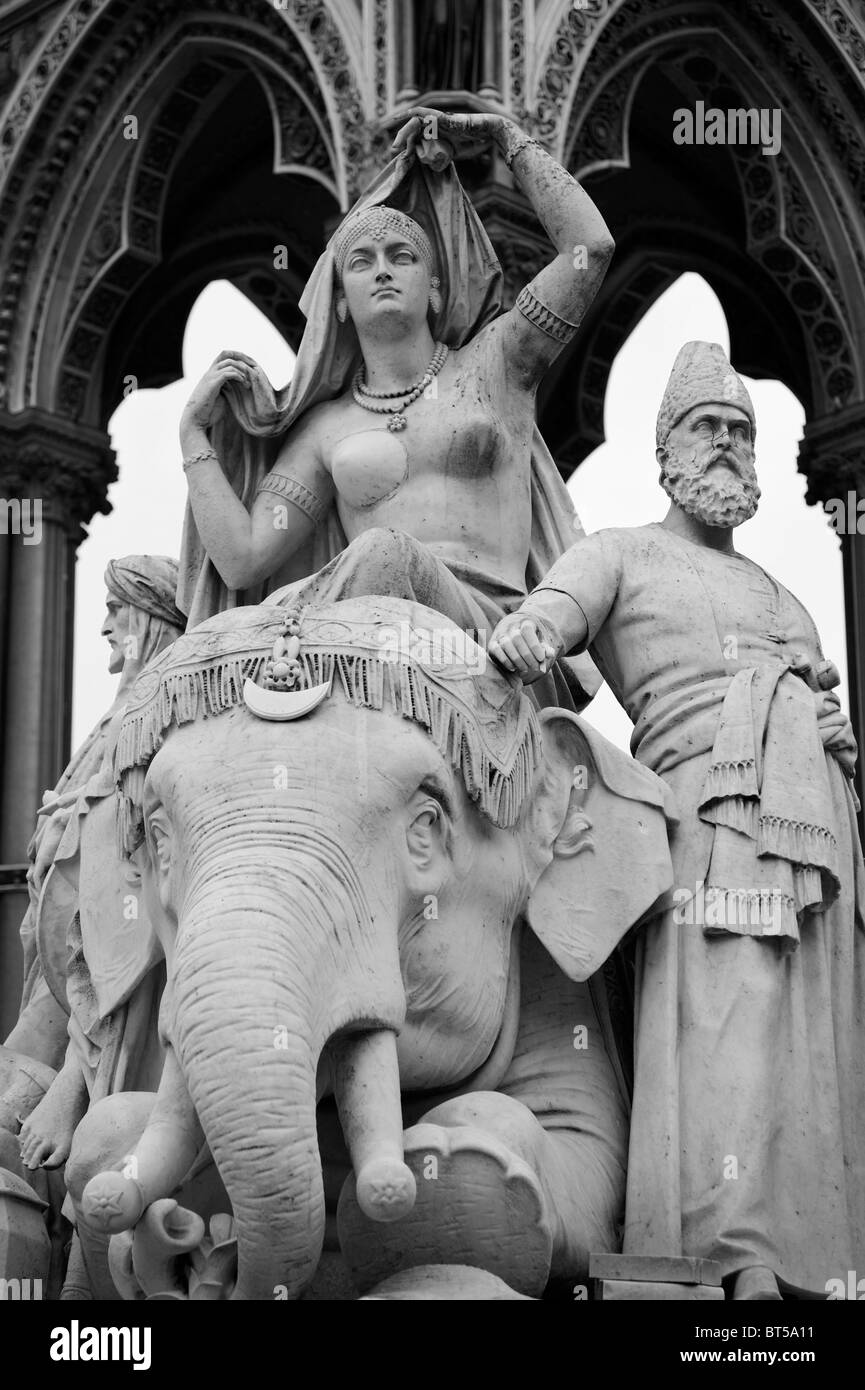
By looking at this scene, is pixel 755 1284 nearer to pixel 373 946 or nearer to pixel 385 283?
pixel 373 946

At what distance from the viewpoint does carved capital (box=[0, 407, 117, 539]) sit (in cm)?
2444

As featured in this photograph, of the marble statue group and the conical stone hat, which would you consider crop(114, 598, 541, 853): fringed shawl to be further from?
the conical stone hat

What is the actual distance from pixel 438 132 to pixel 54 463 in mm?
15763

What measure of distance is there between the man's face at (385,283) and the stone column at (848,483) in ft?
46.8

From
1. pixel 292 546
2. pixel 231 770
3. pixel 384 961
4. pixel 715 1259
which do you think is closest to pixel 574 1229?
pixel 715 1259

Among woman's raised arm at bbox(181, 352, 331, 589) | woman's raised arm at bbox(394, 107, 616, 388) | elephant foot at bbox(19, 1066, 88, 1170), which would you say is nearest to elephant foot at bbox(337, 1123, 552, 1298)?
elephant foot at bbox(19, 1066, 88, 1170)

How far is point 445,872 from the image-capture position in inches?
289

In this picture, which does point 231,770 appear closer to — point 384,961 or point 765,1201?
point 384,961

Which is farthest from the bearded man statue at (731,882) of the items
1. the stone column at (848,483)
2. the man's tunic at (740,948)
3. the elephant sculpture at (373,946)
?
the stone column at (848,483)

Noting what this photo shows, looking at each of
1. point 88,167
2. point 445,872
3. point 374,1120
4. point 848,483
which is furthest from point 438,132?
point 88,167

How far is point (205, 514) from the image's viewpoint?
8.74 m

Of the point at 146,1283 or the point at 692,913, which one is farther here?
the point at 692,913
